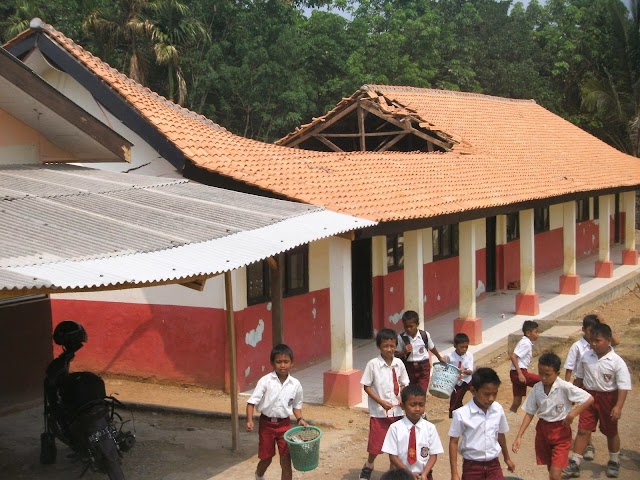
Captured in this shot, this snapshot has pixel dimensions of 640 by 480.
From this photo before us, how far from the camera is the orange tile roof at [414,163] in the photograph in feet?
34.0

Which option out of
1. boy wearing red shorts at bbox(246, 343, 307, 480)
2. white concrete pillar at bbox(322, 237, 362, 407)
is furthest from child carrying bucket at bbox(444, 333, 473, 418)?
boy wearing red shorts at bbox(246, 343, 307, 480)

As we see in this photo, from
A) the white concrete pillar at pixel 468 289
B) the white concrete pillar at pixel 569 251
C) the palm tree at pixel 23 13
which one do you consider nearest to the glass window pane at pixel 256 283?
the white concrete pillar at pixel 468 289

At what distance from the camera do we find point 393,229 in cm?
1023

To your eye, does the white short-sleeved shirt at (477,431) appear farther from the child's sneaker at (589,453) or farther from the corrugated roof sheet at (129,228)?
the child's sneaker at (589,453)

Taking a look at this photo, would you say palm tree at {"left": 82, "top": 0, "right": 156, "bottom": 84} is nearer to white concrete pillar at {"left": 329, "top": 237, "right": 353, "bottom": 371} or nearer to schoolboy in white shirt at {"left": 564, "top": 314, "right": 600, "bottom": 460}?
→ white concrete pillar at {"left": 329, "top": 237, "right": 353, "bottom": 371}

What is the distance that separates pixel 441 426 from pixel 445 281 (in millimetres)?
7383

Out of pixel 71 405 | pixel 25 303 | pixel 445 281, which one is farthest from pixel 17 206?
pixel 445 281

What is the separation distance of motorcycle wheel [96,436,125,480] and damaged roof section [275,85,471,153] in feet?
37.0

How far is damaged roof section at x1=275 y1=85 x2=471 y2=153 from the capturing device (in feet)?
55.4

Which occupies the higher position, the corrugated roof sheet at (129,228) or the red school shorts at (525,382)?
the corrugated roof sheet at (129,228)

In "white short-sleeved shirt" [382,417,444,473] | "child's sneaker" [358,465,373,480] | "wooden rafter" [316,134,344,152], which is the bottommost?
"child's sneaker" [358,465,373,480]

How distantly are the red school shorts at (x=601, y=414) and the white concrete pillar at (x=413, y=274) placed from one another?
419 cm

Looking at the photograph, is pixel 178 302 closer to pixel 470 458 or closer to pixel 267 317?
pixel 267 317

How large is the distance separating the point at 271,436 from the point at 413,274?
527cm
